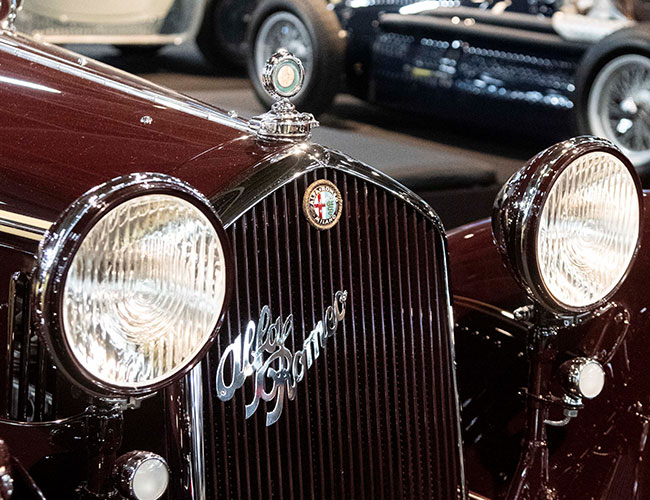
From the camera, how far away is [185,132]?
4.39 feet

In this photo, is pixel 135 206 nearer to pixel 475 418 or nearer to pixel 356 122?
pixel 475 418

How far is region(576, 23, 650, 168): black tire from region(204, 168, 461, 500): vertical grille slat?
6.80 ft

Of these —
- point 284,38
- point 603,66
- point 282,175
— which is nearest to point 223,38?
point 284,38

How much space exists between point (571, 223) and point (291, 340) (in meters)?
0.44

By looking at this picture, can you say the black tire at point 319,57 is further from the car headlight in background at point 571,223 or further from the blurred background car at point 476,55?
the car headlight in background at point 571,223

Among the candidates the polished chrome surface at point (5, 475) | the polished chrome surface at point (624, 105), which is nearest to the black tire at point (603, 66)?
the polished chrome surface at point (624, 105)

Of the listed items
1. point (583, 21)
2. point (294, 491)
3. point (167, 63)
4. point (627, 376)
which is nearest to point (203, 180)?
point (294, 491)

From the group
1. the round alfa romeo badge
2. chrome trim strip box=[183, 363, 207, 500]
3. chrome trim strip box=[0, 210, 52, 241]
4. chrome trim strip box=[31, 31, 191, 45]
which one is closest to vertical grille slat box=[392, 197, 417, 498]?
the round alfa romeo badge

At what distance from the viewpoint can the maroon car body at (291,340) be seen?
1.18 m

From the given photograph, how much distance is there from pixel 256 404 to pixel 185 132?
385 millimetres

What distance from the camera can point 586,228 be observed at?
1.39 m

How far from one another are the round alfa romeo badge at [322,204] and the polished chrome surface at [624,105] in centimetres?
227

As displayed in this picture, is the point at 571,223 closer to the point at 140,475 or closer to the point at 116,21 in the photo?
the point at 140,475

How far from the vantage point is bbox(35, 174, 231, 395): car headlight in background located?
944mm
